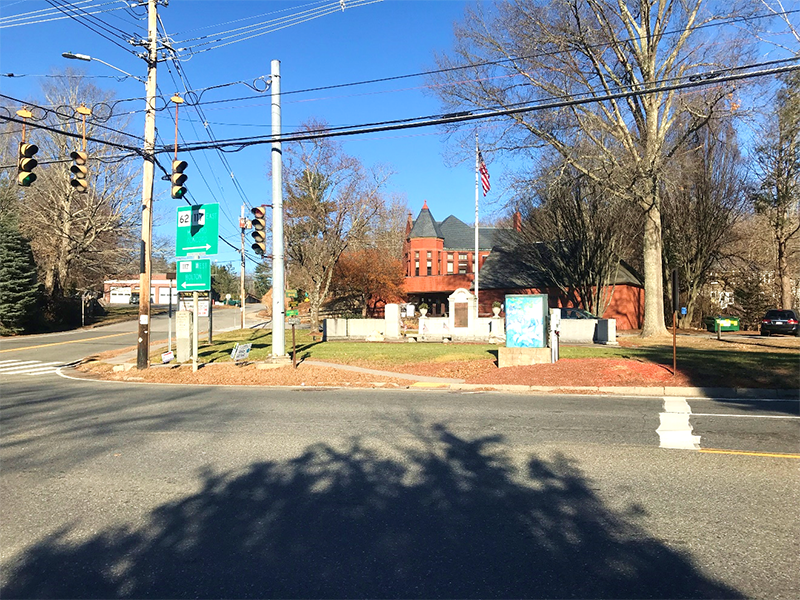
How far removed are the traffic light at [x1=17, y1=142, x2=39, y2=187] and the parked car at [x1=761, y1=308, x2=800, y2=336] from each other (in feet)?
125

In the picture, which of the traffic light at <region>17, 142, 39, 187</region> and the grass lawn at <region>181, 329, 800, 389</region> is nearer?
the traffic light at <region>17, 142, 39, 187</region>

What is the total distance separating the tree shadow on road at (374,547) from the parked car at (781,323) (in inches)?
1392

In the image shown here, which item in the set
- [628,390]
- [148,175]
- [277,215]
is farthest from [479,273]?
[628,390]

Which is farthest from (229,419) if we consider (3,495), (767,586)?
(767,586)

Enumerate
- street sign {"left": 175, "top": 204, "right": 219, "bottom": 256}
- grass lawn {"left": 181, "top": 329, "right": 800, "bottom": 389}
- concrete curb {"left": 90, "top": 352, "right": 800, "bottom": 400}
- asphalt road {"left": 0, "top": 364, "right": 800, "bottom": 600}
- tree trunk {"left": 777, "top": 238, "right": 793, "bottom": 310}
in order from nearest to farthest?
asphalt road {"left": 0, "top": 364, "right": 800, "bottom": 600} → concrete curb {"left": 90, "top": 352, "right": 800, "bottom": 400} → grass lawn {"left": 181, "top": 329, "right": 800, "bottom": 389} → street sign {"left": 175, "top": 204, "right": 219, "bottom": 256} → tree trunk {"left": 777, "top": 238, "right": 793, "bottom": 310}

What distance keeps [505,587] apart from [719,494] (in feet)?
10.4

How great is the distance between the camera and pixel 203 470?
710cm

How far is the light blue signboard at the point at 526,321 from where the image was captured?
1848cm

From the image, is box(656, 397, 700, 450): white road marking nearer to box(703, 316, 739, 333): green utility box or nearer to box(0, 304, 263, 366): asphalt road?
box(0, 304, 263, 366): asphalt road

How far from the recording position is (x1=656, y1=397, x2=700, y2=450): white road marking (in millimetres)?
8195

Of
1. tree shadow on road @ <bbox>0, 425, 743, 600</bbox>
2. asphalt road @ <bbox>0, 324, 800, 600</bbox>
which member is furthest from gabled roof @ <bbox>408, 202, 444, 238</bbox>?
tree shadow on road @ <bbox>0, 425, 743, 600</bbox>

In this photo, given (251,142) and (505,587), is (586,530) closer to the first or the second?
(505,587)

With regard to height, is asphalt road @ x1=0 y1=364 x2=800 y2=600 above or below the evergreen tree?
below

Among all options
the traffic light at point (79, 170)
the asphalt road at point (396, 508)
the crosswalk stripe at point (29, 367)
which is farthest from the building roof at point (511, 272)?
the asphalt road at point (396, 508)
